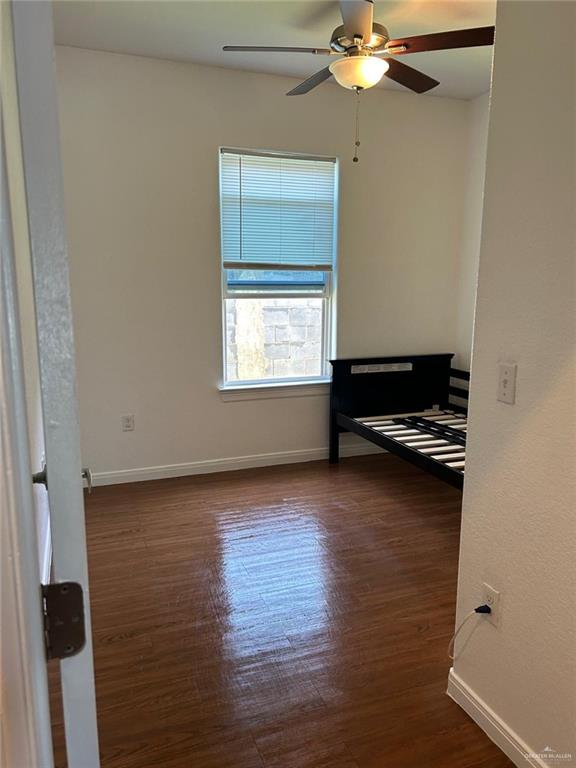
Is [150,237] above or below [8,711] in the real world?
above

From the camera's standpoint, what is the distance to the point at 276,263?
13.1ft

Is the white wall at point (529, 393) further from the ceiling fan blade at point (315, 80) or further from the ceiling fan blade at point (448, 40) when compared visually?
the ceiling fan blade at point (315, 80)

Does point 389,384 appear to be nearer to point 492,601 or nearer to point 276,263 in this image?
point 276,263

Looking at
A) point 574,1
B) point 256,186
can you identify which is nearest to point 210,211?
point 256,186

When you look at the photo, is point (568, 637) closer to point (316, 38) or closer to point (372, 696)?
point (372, 696)

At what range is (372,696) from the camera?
1.89m

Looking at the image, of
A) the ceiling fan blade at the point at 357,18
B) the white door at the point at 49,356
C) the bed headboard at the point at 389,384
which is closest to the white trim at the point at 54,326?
the white door at the point at 49,356

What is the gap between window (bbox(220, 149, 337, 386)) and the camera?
385cm

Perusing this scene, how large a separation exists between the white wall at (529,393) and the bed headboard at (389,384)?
8.07 feet

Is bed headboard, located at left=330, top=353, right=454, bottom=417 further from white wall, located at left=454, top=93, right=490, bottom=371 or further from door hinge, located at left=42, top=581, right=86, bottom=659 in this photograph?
door hinge, located at left=42, top=581, right=86, bottom=659

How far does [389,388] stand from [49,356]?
389cm

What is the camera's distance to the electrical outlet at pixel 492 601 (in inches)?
66.7

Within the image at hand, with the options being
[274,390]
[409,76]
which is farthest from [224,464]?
[409,76]

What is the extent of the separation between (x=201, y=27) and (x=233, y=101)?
0.70 m
